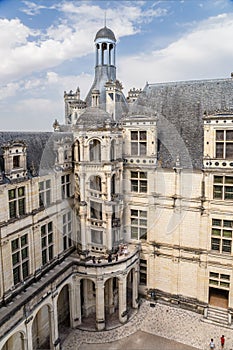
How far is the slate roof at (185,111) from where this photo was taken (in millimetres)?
23953

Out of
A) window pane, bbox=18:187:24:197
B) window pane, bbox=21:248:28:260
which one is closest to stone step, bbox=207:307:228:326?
window pane, bbox=21:248:28:260

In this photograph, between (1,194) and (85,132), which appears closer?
(1,194)

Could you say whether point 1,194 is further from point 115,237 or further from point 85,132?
point 115,237

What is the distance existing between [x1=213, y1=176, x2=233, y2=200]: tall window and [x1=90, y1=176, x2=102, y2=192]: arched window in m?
8.90

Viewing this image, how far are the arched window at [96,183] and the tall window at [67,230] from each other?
2.95m

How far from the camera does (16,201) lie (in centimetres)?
1862

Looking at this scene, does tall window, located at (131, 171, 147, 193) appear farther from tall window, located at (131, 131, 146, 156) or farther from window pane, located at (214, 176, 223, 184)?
window pane, located at (214, 176, 223, 184)

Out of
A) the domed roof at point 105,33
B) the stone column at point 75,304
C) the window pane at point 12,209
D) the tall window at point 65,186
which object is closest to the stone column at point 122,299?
the stone column at point 75,304

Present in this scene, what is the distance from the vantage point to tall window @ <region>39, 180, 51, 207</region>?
20.9 m

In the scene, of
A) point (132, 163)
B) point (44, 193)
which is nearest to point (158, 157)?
point (132, 163)

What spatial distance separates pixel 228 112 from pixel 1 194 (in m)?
15.9

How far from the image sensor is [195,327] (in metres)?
23.1

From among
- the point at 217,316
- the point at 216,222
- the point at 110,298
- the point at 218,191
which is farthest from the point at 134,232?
the point at 217,316

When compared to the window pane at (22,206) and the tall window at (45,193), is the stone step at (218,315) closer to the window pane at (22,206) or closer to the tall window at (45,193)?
the tall window at (45,193)
